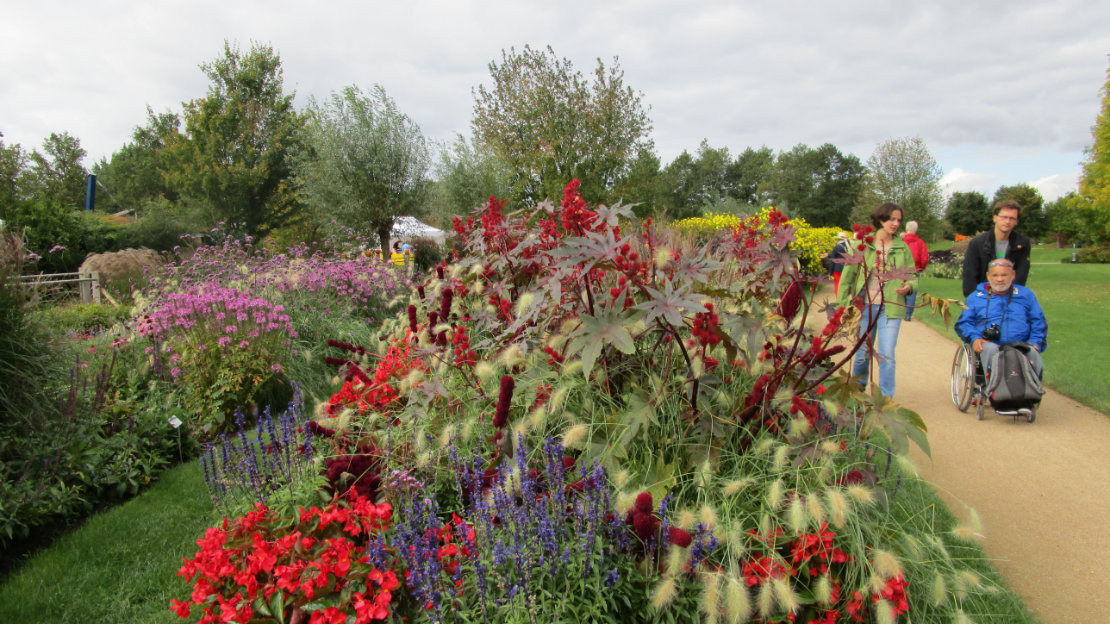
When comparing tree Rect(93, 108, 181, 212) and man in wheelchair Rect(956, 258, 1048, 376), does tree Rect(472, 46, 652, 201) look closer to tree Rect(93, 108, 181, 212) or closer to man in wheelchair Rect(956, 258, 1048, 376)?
man in wheelchair Rect(956, 258, 1048, 376)

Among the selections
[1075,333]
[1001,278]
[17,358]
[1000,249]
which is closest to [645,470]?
[17,358]

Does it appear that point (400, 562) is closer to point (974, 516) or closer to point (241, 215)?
point (974, 516)

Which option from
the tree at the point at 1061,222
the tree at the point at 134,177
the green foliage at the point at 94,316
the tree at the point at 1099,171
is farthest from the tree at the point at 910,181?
the tree at the point at 134,177

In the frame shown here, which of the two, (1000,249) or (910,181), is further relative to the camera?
(910,181)

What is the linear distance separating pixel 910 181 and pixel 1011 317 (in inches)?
1647

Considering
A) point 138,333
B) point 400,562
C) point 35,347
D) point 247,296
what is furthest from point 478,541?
point 138,333

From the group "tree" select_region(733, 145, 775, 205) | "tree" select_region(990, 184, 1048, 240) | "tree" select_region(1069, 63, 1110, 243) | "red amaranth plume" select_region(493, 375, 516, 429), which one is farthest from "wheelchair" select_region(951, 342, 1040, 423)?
"tree" select_region(733, 145, 775, 205)

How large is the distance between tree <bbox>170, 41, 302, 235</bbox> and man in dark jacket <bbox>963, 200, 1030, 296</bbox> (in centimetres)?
2742

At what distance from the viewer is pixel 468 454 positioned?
250 cm

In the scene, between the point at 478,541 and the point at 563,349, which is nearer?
the point at 478,541

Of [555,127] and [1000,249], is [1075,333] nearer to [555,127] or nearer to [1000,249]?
[1000,249]

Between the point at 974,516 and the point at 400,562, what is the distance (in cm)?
207

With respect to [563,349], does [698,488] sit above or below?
below

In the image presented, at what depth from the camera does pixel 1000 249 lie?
17.5 feet
